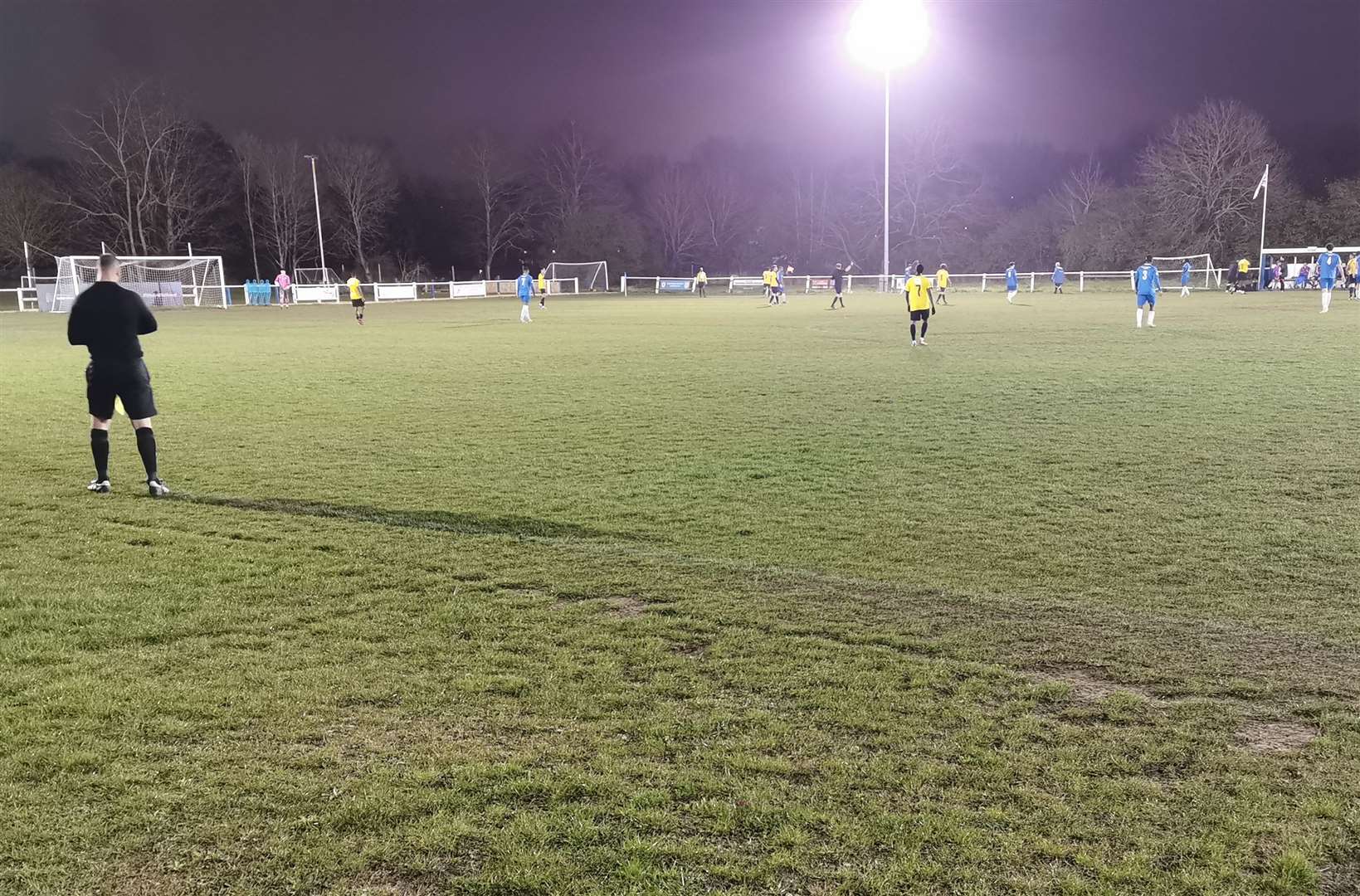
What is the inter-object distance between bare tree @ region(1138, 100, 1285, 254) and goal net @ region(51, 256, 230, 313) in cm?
5947

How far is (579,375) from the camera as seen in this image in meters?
17.1

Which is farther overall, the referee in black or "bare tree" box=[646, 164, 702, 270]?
"bare tree" box=[646, 164, 702, 270]

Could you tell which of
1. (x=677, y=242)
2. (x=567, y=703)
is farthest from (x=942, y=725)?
(x=677, y=242)

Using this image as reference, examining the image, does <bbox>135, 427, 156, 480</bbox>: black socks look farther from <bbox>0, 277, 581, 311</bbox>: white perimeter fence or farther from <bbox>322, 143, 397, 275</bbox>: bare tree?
<bbox>322, 143, 397, 275</bbox>: bare tree

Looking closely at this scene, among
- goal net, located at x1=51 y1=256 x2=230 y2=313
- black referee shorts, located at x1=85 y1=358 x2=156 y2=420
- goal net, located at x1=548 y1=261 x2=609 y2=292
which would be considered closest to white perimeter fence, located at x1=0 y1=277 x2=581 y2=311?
goal net, located at x1=51 y1=256 x2=230 y2=313

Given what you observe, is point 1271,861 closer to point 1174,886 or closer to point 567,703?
point 1174,886

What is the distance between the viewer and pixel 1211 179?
64375 millimetres

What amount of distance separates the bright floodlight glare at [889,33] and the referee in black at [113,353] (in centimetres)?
4227

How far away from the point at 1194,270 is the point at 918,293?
4507 centimetres

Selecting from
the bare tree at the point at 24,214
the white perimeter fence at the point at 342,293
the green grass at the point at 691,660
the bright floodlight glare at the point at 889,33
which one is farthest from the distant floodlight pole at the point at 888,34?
the bare tree at the point at 24,214

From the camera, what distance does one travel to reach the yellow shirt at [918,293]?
2031 cm

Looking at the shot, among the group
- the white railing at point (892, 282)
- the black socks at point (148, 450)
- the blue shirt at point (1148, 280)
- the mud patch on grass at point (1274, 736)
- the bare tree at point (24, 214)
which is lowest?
the mud patch on grass at point (1274, 736)

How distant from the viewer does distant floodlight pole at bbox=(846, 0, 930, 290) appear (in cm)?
4397

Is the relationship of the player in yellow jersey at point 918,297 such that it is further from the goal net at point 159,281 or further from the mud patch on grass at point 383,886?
the goal net at point 159,281
